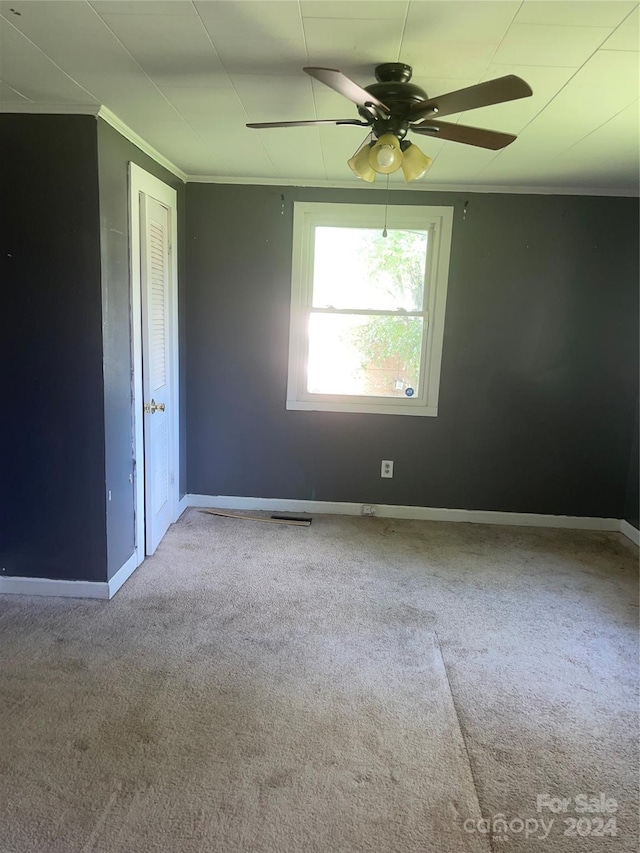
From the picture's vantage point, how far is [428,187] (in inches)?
142

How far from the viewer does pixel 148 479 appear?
3176mm

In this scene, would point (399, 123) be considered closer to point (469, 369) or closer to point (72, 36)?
point (72, 36)

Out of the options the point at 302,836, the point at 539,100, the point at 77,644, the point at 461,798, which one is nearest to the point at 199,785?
the point at 302,836

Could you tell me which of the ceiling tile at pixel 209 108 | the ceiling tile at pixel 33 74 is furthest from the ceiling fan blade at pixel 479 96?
the ceiling tile at pixel 33 74

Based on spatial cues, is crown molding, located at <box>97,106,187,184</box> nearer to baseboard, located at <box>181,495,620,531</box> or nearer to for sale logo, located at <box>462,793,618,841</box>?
baseboard, located at <box>181,495,620,531</box>

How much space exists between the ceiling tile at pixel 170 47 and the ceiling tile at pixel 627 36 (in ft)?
4.09

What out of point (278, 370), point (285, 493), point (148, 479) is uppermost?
point (278, 370)

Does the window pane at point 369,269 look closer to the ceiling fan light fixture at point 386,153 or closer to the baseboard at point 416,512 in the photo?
the baseboard at point 416,512

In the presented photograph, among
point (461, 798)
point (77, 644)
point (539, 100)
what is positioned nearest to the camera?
point (461, 798)

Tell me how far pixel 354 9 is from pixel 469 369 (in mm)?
2601

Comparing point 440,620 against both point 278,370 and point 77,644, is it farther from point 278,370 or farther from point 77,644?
point 278,370

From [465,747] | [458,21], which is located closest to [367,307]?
[458,21]

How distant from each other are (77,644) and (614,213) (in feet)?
13.3

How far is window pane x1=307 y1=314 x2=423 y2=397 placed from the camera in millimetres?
3844
